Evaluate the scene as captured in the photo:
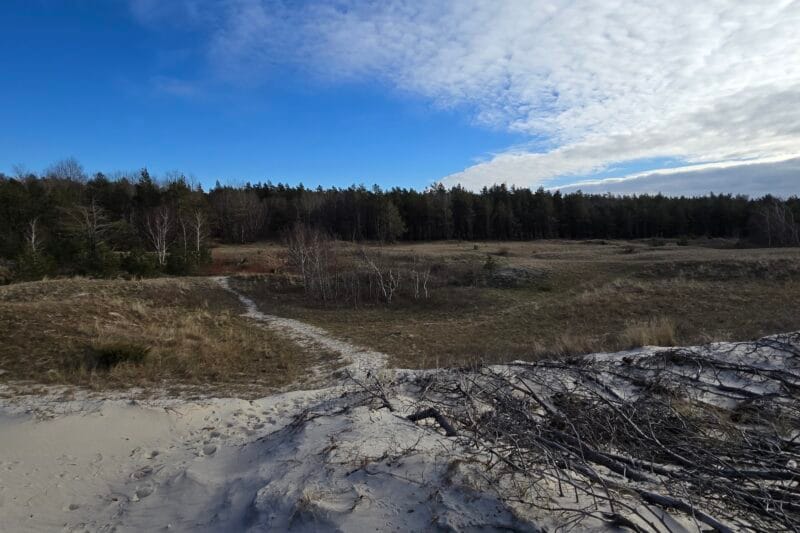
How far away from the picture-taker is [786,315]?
15914 mm

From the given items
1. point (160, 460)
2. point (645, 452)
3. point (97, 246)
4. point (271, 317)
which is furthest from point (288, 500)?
point (97, 246)

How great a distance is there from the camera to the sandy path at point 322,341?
1233 centimetres

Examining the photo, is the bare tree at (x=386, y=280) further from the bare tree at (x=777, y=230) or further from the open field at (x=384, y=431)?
the bare tree at (x=777, y=230)

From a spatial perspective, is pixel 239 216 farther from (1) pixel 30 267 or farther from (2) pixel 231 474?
(2) pixel 231 474

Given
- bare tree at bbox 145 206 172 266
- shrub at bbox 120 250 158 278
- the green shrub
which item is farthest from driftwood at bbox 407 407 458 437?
bare tree at bbox 145 206 172 266

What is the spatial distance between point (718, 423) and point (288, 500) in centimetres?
424

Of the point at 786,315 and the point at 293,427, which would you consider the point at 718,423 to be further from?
the point at 786,315

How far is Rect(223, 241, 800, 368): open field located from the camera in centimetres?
1343

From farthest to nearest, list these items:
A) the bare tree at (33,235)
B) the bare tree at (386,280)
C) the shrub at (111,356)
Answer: the bare tree at (33,235) → the bare tree at (386,280) → the shrub at (111,356)

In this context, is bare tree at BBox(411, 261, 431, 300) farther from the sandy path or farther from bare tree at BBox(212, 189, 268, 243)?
bare tree at BBox(212, 189, 268, 243)

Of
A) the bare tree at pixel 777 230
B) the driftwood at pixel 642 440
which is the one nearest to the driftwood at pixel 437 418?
the driftwood at pixel 642 440

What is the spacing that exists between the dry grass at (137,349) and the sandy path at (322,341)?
30.8 inches

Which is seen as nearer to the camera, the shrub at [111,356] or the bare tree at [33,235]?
the shrub at [111,356]

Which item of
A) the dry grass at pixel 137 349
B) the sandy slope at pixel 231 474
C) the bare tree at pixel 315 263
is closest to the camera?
the sandy slope at pixel 231 474
